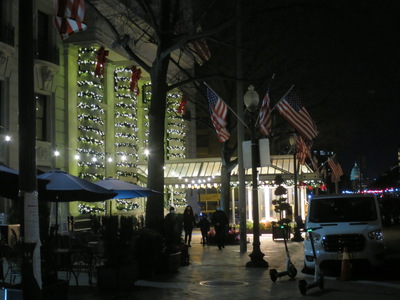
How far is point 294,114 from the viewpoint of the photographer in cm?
2134

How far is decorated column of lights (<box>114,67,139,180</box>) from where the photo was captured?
1299 inches

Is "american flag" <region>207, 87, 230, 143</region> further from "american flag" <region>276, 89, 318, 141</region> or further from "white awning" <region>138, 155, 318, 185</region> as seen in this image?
"white awning" <region>138, 155, 318, 185</region>

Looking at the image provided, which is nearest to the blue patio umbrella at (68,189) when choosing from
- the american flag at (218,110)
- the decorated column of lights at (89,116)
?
the american flag at (218,110)

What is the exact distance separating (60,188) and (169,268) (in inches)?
159

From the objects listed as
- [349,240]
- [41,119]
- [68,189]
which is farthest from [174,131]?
[68,189]

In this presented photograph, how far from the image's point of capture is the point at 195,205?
47875 mm

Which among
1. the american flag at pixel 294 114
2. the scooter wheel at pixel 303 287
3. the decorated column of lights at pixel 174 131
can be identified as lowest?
the scooter wheel at pixel 303 287

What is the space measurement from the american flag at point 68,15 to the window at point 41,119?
14.2 metres

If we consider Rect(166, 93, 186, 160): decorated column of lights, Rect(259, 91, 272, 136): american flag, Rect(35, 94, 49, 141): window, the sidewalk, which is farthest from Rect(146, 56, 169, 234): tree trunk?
Rect(166, 93, 186, 160): decorated column of lights

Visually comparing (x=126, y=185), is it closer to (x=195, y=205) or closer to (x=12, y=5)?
(x=12, y=5)

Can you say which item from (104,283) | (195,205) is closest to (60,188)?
(104,283)

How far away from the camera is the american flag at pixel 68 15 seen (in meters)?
12.4

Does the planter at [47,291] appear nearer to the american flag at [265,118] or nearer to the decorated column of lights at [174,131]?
the american flag at [265,118]

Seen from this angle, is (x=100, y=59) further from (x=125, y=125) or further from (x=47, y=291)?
(x=47, y=291)
